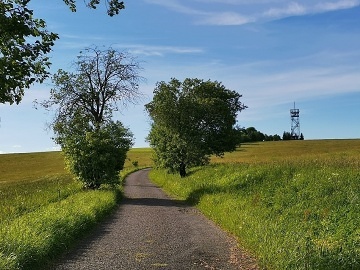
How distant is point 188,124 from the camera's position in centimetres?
3069

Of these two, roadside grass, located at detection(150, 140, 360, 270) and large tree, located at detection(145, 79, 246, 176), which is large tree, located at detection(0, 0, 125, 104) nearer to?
roadside grass, located at detection(150, 140, 360, 270)

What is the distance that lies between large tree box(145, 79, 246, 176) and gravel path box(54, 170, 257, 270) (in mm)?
15126

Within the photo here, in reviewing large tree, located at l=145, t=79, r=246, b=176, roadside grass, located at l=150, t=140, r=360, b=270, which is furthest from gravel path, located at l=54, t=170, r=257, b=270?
large tree, located at l=145, t=79, r=246, b=176

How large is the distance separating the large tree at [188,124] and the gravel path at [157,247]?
15.1 meters

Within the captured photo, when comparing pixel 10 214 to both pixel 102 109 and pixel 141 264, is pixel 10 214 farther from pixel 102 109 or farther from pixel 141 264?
pixel 102 109

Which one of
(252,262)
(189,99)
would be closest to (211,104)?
(189,99)

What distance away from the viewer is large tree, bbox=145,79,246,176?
99.6 ft

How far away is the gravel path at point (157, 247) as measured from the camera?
848 centimetres

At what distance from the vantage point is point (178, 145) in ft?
104

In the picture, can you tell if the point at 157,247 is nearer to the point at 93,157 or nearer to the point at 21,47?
the point at 21,47

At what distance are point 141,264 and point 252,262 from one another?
2363 mm

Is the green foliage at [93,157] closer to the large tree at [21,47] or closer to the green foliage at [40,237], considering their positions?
the green foliage at [40,237]

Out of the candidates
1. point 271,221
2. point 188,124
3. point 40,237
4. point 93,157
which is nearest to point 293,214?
point 271,221

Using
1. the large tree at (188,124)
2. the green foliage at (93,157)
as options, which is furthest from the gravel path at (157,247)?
the large tree at (188,124)
